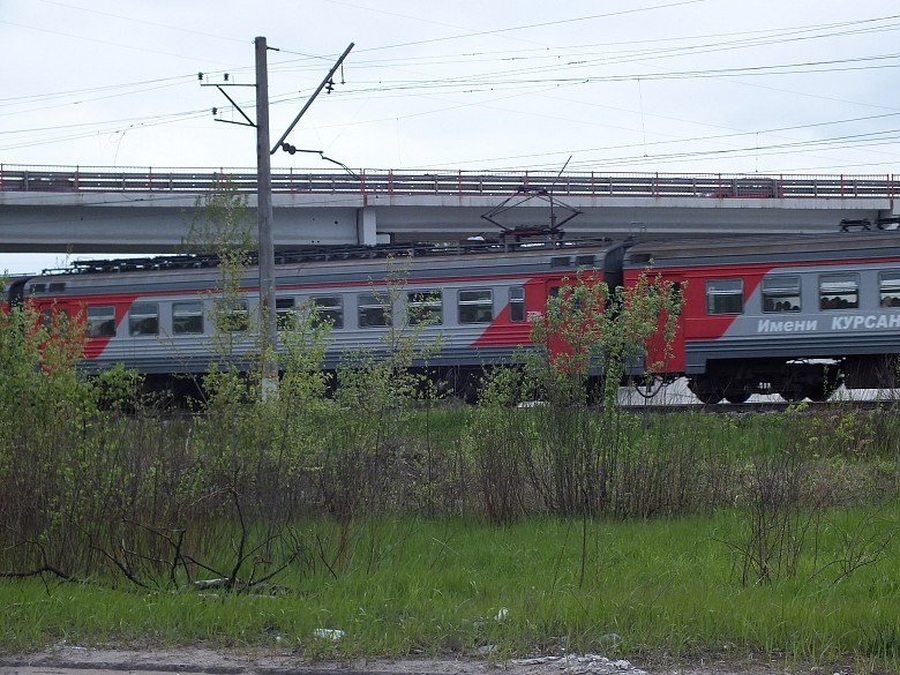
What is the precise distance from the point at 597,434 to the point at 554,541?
1530mm

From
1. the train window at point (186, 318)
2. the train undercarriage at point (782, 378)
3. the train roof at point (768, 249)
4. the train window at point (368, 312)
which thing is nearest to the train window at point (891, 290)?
the train roof at point (768, 249)

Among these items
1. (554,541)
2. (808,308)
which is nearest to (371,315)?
(808,308)

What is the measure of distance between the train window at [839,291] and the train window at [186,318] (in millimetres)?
13981

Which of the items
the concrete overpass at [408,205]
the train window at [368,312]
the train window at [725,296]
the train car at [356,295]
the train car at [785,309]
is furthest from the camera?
the concrete overpass at [408,205]

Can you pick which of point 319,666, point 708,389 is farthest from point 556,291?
point 319,666

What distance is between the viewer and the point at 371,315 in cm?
2439

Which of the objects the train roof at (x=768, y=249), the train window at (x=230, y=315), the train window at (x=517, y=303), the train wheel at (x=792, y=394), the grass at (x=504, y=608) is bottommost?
the grass at (x=504, y=608)

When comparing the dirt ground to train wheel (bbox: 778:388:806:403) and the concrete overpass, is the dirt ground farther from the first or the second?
the concrete overpass

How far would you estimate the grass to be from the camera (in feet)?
22.3

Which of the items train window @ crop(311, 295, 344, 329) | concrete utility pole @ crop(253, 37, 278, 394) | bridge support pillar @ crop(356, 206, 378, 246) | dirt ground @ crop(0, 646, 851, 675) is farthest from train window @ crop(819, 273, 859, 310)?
A: bridge support pillar @ crop(356, 206, 378, 246)

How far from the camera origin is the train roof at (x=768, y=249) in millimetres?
20766

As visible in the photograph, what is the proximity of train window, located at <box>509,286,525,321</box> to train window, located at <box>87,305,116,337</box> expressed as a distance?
10224 millimetres

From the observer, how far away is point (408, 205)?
42219 mm

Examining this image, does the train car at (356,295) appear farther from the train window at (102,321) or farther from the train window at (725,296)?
the train window at (725,296)
